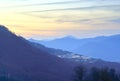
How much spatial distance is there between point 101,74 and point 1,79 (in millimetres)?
50348

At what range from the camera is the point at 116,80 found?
6521 inches

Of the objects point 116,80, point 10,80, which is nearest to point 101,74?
point 116,80

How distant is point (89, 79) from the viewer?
17812 centimetres

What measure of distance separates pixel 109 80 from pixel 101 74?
4.67 metres

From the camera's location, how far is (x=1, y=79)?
183 m

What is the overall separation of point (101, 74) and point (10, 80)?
48283mm

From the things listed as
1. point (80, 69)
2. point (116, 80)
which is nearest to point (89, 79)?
point (116, 80)

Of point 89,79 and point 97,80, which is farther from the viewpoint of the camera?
point 89,79

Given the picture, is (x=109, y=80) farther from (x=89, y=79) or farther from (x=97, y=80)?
(x=89, y=79)

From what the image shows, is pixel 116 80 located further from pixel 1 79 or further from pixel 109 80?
pixel 1 79

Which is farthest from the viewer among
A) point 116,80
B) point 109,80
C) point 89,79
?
point 89,79

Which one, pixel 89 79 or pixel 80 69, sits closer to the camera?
pixel 80 69

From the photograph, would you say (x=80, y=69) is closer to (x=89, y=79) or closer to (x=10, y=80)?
(x=89, y=79)

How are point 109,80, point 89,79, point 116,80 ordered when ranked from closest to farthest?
point 109,80 → point 116,80 → point 89,79
